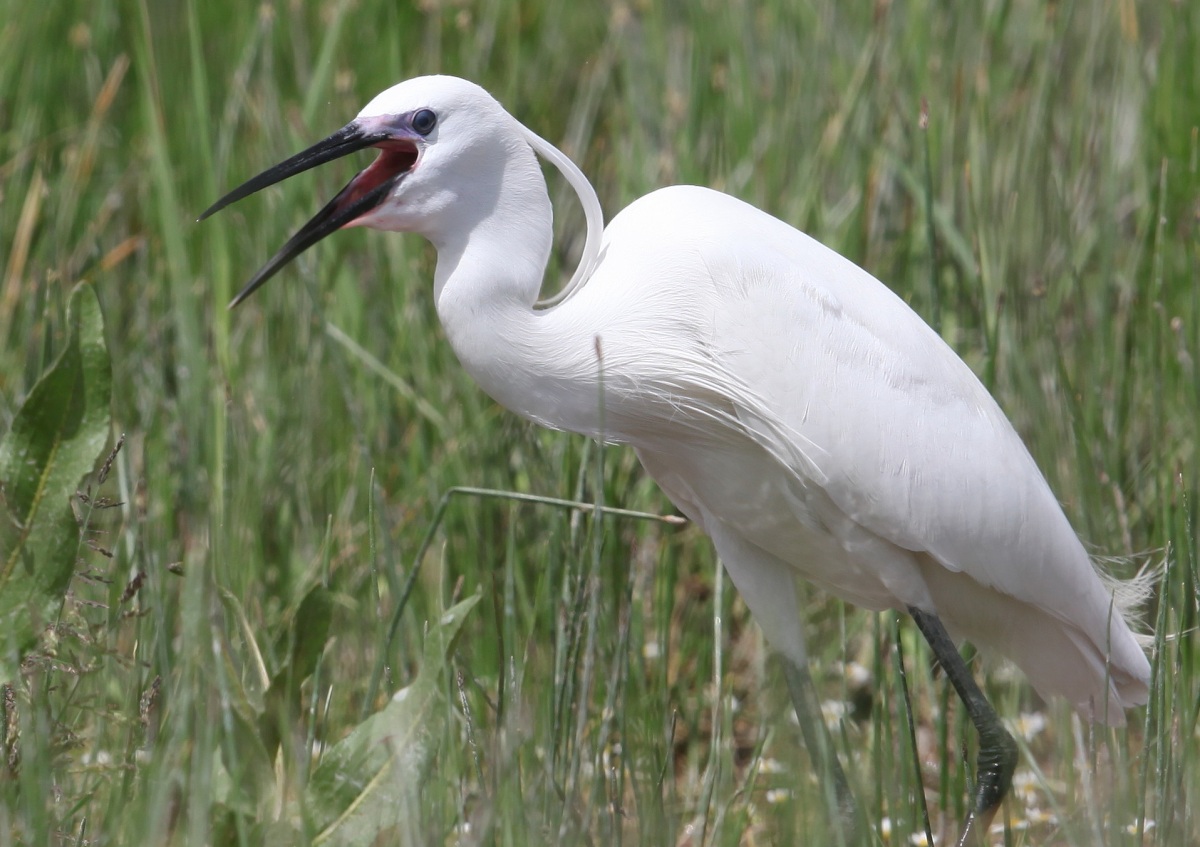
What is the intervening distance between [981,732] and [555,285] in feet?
4.65

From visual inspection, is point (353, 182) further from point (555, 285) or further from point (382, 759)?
point (555, 285)

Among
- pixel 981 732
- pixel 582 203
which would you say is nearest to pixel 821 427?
pixel 582 203

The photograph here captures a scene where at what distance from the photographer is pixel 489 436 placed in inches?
106

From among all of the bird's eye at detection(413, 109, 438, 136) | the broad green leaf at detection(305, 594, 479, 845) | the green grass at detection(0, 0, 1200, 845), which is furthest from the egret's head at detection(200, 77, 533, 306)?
the broad green leaf at detection(305, 594, 479, 845)

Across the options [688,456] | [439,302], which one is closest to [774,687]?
[688,456]

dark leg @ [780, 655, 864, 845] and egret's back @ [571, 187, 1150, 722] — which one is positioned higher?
egret's back @ [571, 187, 1150, 722]

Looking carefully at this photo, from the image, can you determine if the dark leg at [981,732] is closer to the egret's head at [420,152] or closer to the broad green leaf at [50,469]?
the egret's head at [420,152]

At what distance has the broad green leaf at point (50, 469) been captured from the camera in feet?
5.07

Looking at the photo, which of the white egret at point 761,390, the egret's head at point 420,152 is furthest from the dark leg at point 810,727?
the egret's head at point 420,152

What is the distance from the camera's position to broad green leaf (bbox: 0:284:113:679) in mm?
1546

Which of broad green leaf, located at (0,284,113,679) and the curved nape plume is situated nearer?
broad green leaf, located at (0,284,113,679)

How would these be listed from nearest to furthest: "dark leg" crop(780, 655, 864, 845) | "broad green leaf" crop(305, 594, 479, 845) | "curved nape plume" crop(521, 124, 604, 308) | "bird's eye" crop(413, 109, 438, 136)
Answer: "broad green leaf" crop(305, 594, 479, 845)
"bird's eye" crop(413, 109, 438, 136)
"curved nape plume" crop(521, 124, 604, 308)
"dark leg" crop(780, 655, 864, 845)

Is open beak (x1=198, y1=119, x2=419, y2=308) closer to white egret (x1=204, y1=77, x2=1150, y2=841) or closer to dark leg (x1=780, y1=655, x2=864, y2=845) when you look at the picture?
white egret (x1=204, y1=77, x2=1150, y2=841)

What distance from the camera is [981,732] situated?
2117mm
